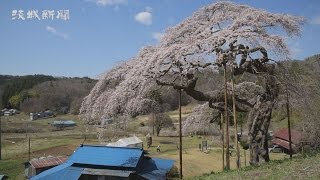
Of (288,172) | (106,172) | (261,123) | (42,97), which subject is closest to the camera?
(288,172)

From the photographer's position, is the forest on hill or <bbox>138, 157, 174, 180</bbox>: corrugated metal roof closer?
<bbox>138, 157, 174, 180</bbox>: corrugated metal roof

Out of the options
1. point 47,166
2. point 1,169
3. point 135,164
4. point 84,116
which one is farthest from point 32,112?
point 84,116

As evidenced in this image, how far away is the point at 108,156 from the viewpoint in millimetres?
26500

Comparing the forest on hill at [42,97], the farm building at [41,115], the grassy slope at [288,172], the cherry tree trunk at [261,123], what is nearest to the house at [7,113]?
the forest on hill at [42,97]

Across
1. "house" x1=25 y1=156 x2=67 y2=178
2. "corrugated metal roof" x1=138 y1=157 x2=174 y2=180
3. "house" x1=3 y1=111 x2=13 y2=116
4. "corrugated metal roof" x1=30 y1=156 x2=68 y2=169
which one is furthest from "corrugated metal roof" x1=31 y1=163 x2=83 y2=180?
"house" x1=3 y1=111 x2=13 y2=116

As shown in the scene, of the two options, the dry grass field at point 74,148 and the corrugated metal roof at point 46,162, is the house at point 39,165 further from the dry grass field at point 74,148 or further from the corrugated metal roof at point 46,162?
the dry grass field at point 74,148

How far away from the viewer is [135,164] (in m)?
25.1

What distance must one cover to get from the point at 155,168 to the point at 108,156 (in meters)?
3.32

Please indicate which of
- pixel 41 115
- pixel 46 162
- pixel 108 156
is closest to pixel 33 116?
pixel 41 115

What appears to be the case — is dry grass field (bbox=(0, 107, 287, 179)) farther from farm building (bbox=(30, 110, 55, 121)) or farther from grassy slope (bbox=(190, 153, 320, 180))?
farm building (bbox=(30, 110, 55, 121))

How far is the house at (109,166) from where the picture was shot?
2530 centimetres

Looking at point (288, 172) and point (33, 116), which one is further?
point (33, 116)

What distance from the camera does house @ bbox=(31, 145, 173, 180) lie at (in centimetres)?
2530

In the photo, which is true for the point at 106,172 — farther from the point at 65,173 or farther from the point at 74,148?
the point at 74,148
